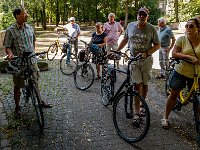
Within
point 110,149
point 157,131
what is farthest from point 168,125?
point 110,149

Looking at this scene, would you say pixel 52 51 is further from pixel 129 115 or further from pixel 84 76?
pixel 129 115

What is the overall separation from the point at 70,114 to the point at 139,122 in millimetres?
1841

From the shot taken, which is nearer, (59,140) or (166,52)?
(59,140)

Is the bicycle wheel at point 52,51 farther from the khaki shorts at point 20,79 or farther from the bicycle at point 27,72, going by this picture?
the bicycle at point 27,72

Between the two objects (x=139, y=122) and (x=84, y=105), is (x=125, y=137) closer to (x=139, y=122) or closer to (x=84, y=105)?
(x=139, y=122)

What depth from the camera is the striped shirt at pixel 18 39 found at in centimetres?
631

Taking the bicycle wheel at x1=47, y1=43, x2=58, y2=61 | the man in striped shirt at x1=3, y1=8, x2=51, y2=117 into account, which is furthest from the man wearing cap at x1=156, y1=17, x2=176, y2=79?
the bicycle wheel at x1=47, y1=43, x2=58, y2=61

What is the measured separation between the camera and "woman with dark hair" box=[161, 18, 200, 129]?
5259 millimetres

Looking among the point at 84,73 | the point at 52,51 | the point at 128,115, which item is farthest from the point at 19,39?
the point at 52,51

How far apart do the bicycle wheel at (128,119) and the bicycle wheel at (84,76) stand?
10.9 ft

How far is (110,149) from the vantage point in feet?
17.0

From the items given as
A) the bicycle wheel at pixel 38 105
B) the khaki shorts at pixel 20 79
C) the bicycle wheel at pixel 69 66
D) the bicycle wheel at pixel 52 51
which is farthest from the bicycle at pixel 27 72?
the bicycle wheel at pixel 52 51

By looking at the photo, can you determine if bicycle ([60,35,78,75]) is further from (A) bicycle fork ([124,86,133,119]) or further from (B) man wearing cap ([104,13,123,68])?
(A) bicycle fork ([124,86,133,119])

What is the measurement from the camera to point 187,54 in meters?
5.41
